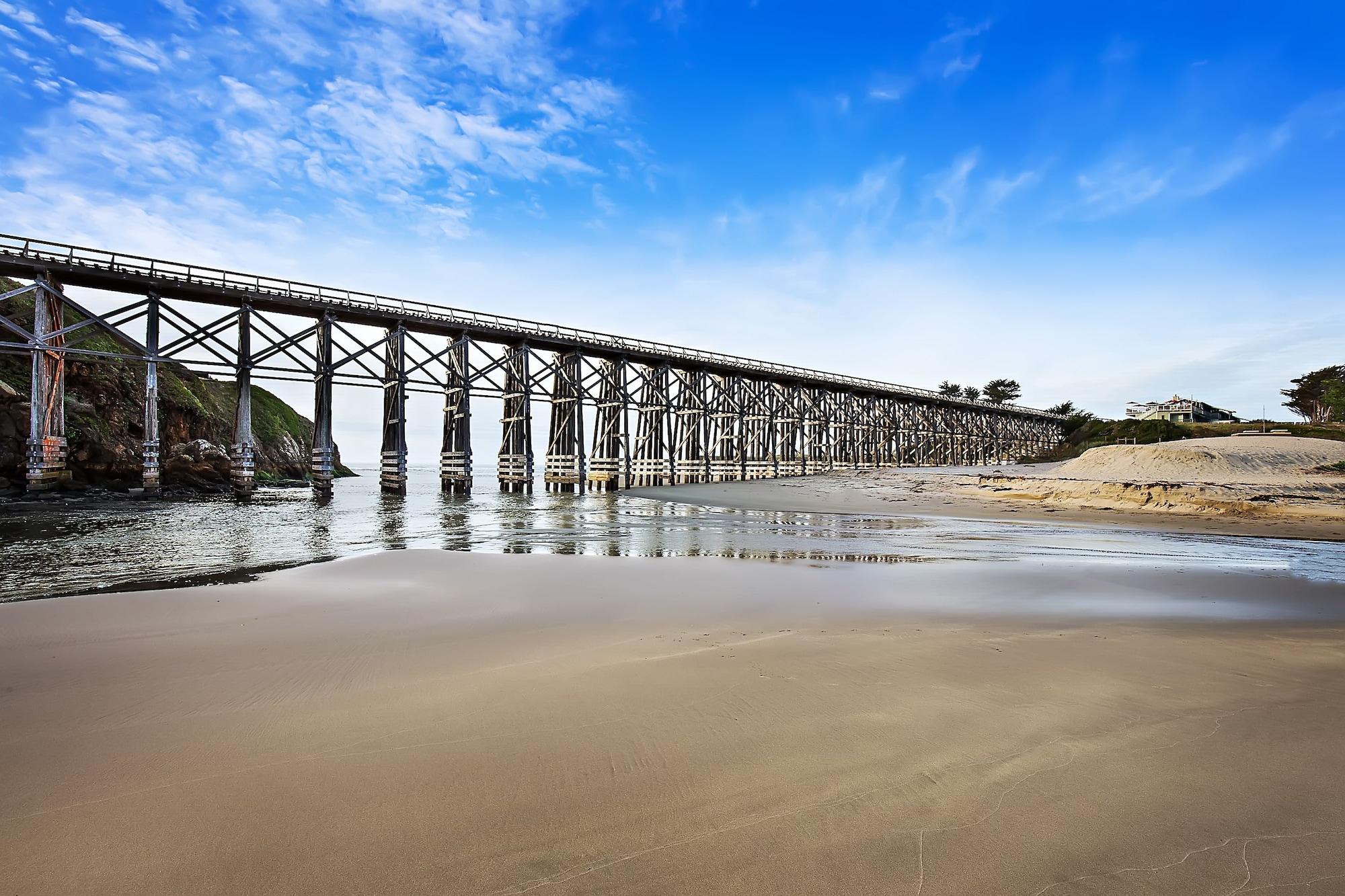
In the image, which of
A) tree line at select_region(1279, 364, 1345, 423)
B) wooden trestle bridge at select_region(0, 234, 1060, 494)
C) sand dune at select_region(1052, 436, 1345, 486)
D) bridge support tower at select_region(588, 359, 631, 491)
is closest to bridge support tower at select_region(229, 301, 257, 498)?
wooden trestle bridge at select_region(0, 234, 1060, 494)

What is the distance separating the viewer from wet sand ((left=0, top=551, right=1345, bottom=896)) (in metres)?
1.72

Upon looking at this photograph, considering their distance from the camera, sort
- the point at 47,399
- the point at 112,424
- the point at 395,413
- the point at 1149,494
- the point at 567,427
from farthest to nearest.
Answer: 1. the point at 567,427
2. the point at 395,413
3. the point at 112,424
4. the point at 47,399
5. the point at 1149,494

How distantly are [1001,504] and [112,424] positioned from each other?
3475cm

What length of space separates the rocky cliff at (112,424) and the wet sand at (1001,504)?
19356mm

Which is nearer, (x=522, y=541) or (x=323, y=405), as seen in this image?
(x=522, y=541)

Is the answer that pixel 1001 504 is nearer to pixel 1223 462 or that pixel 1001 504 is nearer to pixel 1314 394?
pixel 1223 462

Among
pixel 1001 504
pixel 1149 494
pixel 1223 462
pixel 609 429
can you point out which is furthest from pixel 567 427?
pixel 1223 462

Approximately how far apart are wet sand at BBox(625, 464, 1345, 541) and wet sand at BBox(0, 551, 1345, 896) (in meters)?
10.9

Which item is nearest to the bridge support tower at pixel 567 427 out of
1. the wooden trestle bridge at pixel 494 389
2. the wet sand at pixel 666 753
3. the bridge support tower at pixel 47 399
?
the wooden trestle bridge at pixel 494 389

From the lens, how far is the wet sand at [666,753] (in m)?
1.72

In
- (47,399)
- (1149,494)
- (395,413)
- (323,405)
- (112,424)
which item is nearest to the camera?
(1149,494)

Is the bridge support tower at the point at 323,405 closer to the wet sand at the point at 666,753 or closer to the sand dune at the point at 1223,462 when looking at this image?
the wet sand at the point at 666,753

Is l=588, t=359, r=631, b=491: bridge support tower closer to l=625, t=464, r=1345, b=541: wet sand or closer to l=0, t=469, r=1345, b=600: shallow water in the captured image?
l=625, t=464, r=1345, b=541: wet sand

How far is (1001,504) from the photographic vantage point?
18.7m
